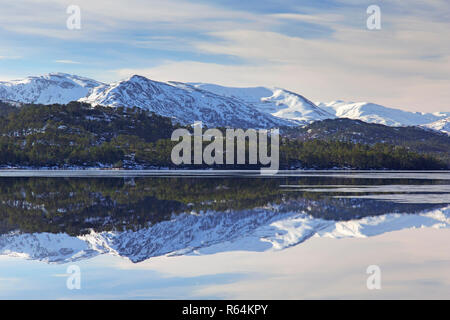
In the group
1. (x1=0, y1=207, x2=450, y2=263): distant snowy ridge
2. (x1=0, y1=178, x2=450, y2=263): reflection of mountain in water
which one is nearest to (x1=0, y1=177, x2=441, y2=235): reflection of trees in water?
(x1=0, y1=178, x2=450, y2=263): reflection of mountain in water

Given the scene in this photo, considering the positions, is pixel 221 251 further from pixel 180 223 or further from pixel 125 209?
pixel 125 209

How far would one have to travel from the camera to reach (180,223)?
46.5m

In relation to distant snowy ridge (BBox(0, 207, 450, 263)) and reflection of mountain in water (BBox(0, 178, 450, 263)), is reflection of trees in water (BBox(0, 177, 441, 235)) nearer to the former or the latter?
reflection of mountain in water (BBox(0, 178, 450, 263))

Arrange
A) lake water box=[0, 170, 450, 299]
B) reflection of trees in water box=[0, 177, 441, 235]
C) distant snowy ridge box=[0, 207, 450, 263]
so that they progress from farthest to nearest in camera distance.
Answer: reflection of trees in water box=[0, 177, 441, 235]
distant snowy ridge box=[0, 207, 450, 263]
lake water box=[0, 170, 450, 299]

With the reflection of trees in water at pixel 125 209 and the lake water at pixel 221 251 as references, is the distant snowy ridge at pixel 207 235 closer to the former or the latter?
the lake water at pixel 221 251

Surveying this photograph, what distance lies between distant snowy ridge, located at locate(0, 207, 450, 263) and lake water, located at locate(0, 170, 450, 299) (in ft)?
0.24

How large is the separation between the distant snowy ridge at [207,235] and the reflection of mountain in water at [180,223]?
6 centimetres

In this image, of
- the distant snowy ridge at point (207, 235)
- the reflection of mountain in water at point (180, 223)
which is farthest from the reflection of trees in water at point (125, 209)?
the distant snowy ridge at point (207, 235)

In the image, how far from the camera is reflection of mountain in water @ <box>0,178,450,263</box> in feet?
114

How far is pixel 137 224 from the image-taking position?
44.8 metres
